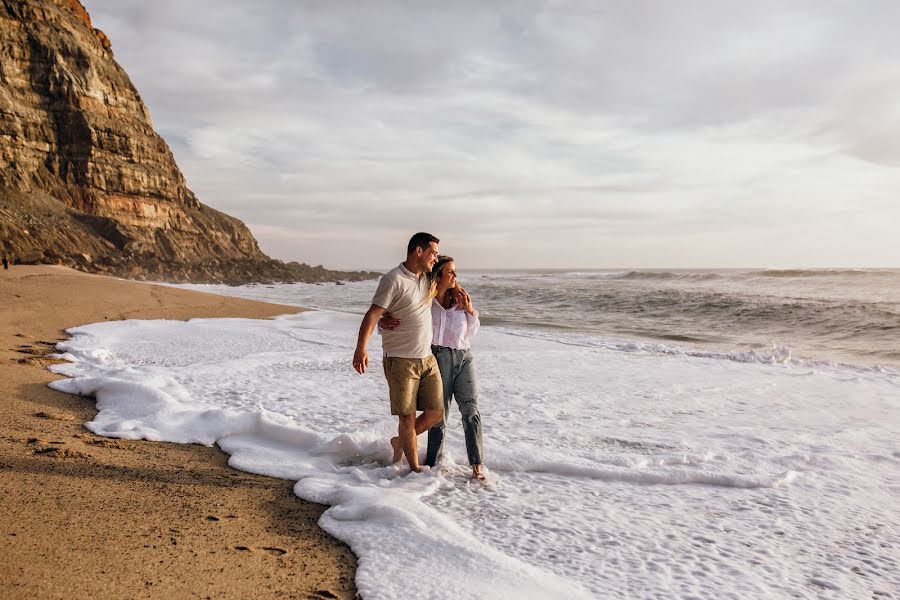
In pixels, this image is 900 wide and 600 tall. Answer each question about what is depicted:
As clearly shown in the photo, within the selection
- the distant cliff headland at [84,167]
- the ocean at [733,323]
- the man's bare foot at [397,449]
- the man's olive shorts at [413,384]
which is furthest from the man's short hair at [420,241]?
the distant cliff headland at [84,167]

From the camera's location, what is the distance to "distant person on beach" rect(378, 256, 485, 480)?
433 centimetres

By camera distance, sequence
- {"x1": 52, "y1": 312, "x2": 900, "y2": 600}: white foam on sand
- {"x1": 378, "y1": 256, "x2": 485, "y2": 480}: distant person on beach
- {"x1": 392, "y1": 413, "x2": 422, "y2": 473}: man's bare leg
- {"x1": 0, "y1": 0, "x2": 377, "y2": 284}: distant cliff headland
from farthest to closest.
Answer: {"x1": 0, "y1": 0, "x2": 377, "y2": 284}: distant cliff headland < {"x1": 378, "y1": 256, "x2": 485, "y2": 480}: distant person on beach < {"x1": 392, "y1": 413, "x2": 422, "y2": 473}: man's bare leg < {"x1": 52, "y1": 312, "x2": 900, "y2": 600}: white foam on sand

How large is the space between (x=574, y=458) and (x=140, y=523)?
3.12 metres

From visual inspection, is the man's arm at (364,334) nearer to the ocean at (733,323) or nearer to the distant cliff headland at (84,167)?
the ocean at (733,323)

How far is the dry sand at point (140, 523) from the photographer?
2.59 metres

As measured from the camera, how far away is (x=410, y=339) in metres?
4.10

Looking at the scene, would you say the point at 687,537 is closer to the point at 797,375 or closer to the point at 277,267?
the point at 797,375

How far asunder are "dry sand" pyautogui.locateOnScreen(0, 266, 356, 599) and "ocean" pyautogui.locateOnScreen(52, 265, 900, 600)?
218mm

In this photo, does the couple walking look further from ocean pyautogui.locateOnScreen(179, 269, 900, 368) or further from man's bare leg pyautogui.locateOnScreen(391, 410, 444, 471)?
A: ocean pyautogui.locateOnScreen(179, 269, 900, 368)

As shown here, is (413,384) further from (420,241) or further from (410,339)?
(420,241)

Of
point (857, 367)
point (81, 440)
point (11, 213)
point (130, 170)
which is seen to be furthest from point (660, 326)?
point (130, 170)

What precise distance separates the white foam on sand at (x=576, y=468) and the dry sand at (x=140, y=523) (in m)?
0.21

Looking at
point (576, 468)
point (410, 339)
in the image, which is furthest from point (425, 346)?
point (576, 468)

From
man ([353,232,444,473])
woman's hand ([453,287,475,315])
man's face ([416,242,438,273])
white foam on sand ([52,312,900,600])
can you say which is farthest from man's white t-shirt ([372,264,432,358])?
white foam on sand ([52,312,900,600])
